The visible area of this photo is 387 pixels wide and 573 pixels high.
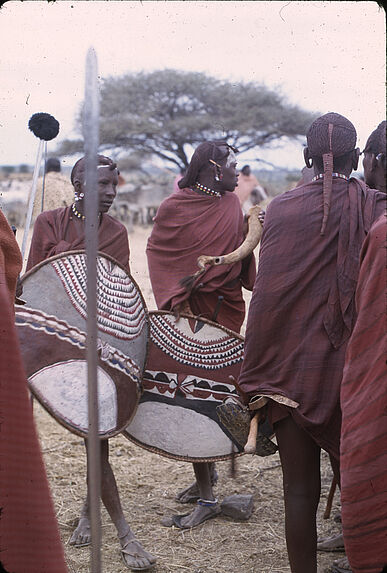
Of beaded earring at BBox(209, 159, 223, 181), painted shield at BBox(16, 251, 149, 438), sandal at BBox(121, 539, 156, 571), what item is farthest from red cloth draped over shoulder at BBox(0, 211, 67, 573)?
beaded earring at BBox(209, 159, 223, 181)

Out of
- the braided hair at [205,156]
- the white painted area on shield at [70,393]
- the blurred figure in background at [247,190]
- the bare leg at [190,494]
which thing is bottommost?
the bare leg at [190,494]

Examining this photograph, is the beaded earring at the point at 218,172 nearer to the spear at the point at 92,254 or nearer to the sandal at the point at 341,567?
the sandal at the point at 341,567

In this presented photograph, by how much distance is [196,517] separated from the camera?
4.07 m

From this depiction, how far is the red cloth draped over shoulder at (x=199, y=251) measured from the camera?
4066 mm

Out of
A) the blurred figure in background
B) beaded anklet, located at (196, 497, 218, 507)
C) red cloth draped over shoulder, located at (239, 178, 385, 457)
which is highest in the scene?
the blurred figure in background

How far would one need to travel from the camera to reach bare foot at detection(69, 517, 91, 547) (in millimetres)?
3803

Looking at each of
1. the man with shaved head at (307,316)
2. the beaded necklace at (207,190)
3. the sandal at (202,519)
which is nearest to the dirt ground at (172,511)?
the sandal at (202,519)

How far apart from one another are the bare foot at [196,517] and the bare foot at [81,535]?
0.50 metres

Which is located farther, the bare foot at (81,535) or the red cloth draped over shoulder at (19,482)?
the bare foot at (81,535)

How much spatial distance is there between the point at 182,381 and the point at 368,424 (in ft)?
5.70

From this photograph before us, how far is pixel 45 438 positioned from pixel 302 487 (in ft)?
9.97

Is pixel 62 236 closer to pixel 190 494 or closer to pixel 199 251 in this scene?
pixel 199 251

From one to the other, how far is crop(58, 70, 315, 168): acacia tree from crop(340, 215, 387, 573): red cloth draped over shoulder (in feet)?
64.7

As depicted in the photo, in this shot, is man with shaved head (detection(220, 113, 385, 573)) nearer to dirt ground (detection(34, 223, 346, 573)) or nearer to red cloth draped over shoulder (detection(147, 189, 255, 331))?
dirt ground (detection(34, 223, 346, 573))
